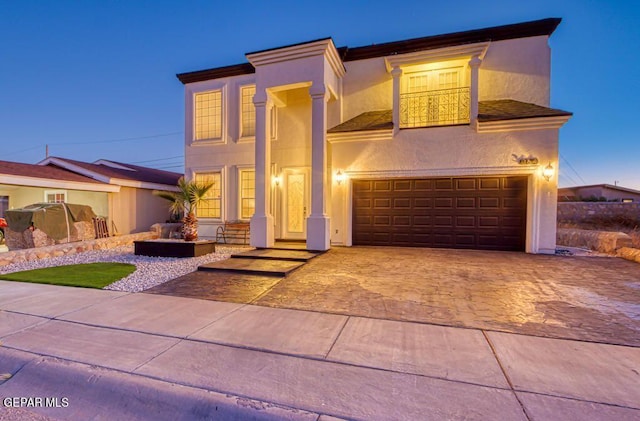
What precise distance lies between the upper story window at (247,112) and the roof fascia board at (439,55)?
5.29m

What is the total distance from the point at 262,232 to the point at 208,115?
6076mm

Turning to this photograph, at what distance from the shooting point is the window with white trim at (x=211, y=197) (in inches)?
440

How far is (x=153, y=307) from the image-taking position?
3.96 metres

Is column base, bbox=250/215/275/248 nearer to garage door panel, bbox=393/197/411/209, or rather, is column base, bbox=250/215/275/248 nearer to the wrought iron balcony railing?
garage door panel, bbox=393/197/411/209

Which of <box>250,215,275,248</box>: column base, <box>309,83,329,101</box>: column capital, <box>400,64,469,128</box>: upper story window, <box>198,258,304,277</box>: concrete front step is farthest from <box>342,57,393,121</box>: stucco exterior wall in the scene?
<box>198,258,304,277</box>: concrete front step

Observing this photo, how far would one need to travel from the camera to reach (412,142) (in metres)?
9.05

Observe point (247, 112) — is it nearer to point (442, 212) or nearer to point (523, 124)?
point (442, 212)

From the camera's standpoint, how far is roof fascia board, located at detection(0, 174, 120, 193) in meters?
9.73

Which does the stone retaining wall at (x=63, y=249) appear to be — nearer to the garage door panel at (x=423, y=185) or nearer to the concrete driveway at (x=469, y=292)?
the concrete driveway at (x=469, y=292)

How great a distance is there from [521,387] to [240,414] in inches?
85.7

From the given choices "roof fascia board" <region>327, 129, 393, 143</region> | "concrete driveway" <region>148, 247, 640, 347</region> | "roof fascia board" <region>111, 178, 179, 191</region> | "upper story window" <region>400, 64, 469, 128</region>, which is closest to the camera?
"concrete driveway" <region>148, 247, 640, 347</region>

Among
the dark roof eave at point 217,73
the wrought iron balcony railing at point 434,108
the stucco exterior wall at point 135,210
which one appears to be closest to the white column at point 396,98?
the wrought iron balcony railing at point 434,108

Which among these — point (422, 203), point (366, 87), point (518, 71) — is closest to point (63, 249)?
point (366, 87)

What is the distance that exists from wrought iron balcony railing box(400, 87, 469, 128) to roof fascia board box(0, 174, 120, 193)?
12.7 meters
